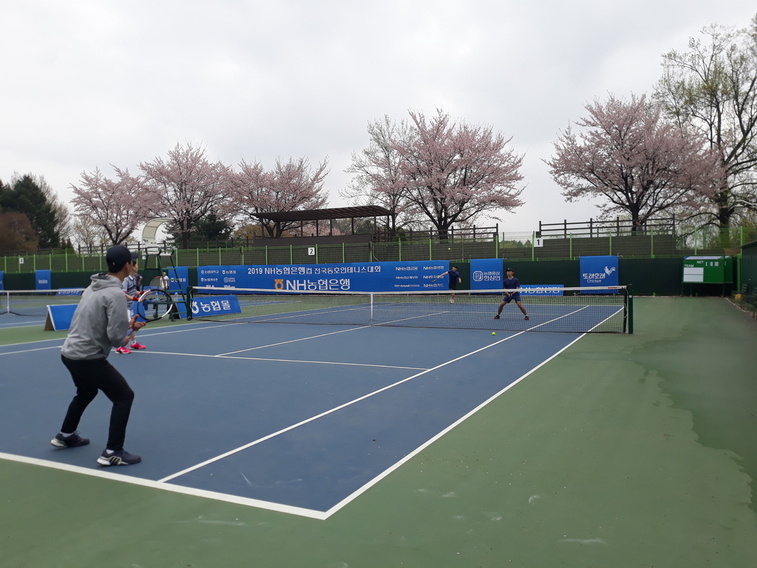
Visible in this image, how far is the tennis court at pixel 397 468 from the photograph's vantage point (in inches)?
126

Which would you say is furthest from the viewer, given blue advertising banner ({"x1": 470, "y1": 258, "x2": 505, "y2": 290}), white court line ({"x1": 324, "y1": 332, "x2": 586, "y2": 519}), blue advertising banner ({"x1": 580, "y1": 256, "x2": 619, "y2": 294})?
blue advertising banner ({"x1": 470, "y1": 258, "x2": 505, "y2": 290})

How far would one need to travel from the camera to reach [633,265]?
2573cm

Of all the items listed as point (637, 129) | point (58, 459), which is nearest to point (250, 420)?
point (58, 459)

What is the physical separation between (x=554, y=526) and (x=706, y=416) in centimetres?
337

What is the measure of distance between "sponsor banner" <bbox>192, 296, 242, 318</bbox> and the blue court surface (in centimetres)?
682

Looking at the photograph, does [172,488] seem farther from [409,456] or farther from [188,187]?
[188,187]

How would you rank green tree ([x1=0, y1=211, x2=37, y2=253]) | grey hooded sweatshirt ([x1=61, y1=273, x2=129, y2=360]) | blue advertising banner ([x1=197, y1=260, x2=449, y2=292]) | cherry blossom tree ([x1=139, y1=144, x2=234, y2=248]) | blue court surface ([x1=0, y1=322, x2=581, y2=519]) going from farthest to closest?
green tree ([x1=0, y1=211, x2=37, y2=253]) < cherry blossom tree ([x1=139, y1=144, x2=234, y2=248]) < blue advertising banner ([x1=197, y1=260, x2=449, y2=292]) < grey hooded sweatshirt ([x1=61, y1=273, x2=129, y2=360]) < blue court surface ([x1=0, y1=322, x2=581, y2=519])

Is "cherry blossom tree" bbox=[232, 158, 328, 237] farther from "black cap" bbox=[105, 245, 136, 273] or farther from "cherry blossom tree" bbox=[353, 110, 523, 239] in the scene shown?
"black cap" bbox=[105, 245, 136, 273]

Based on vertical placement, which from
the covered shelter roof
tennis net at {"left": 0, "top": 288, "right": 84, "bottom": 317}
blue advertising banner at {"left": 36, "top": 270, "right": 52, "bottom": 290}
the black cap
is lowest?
tennis net at {"left": 0, "top": 288, "right": 84, "bottom": 317}

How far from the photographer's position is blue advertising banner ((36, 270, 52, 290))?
131 feet

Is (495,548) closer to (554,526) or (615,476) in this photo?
(554,526)

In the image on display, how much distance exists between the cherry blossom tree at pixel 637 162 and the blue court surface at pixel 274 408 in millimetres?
26848

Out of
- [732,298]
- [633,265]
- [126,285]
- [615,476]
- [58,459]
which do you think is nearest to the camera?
[615,476]

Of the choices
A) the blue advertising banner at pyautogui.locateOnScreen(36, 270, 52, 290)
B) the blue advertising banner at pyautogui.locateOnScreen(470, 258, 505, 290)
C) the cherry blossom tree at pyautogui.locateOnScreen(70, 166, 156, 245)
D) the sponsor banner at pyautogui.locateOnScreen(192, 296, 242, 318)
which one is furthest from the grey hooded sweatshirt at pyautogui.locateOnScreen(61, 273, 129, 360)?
the cherry blossom tree at pyautogui.locateOnScreen(70, 166, 156, 245)
